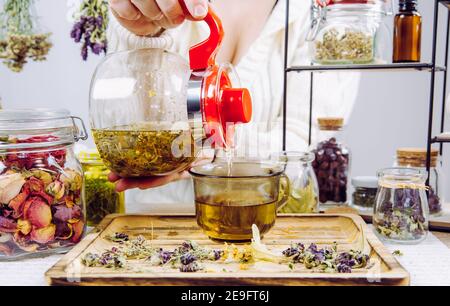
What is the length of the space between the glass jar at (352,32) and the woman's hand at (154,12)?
28 centimetres

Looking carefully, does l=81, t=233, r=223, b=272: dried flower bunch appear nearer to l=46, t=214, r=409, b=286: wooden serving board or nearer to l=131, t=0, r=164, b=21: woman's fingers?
l=46, t=214, r=409, b=286: wooden serving board

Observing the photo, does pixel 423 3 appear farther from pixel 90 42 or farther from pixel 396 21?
pixel 90 42

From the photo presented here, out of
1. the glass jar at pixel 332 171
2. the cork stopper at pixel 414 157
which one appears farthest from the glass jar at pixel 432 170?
the glass jar at pixel 332 171

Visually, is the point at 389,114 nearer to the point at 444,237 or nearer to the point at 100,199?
the point at 444,237

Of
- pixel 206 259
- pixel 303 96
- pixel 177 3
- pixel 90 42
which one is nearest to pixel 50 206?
pixel 206 259

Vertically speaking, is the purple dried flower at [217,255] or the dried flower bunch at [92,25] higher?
the dried flower bunch at [92,25]

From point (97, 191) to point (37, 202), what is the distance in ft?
0.68

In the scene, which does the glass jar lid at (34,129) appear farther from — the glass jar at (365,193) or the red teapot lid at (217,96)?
the glass jar at (365,193)

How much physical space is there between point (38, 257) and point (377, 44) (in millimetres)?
655

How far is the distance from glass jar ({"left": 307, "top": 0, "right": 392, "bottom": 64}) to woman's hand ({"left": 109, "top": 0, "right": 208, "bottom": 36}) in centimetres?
28

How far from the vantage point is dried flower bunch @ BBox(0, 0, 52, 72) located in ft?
6.92

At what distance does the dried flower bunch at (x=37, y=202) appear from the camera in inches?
26.1

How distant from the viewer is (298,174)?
34.9 inches
